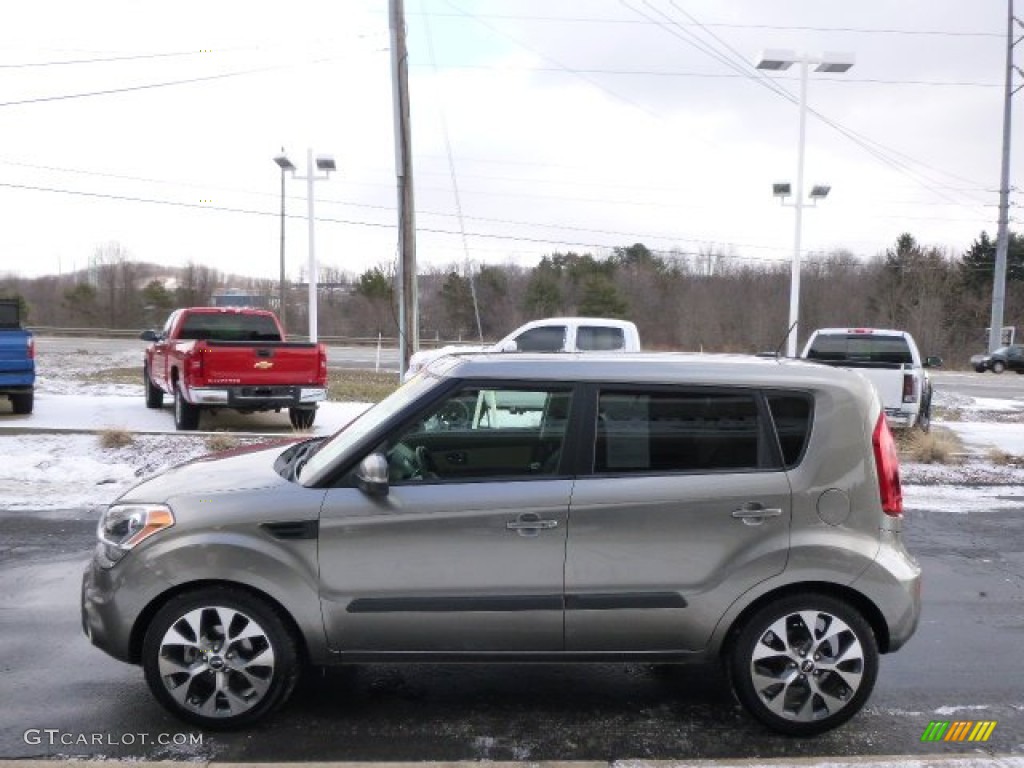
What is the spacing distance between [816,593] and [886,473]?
2.02 feet

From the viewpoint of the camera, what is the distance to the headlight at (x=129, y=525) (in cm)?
371

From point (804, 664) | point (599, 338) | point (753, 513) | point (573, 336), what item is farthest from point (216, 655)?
point (599, 338)

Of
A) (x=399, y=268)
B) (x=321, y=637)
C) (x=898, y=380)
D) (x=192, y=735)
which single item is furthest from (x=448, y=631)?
(x=399, y=268)

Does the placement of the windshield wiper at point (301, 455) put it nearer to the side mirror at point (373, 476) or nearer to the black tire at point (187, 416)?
the side mirror at point (373, 476)

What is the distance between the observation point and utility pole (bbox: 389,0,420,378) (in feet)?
48.6

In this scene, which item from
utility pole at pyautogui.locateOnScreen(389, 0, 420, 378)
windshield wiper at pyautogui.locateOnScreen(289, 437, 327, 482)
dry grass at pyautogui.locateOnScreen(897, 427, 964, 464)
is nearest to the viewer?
windshield wiper at pyautogui.locateOnScreen(289, 437, 327, 482)

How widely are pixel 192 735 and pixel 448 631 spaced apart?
3.81ft

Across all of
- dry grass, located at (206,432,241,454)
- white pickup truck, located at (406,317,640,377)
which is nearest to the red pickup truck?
dry grass, located at (206,432,241,454)

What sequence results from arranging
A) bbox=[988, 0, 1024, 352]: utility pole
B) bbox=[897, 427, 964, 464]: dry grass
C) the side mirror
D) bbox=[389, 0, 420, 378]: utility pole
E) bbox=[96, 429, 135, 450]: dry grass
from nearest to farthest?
the side mirror, bbox=[96, 429, 135, 450]: dry grass, bbox=[897, 427, 964, 464]: dry grass, bbox=[389, 0, 420, 378]: utility pole, bbox=[988, 0, 1024, 352]: utility pole

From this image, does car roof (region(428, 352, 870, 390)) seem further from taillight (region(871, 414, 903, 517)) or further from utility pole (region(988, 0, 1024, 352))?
utility pole (region(988, 0, 1024, 352))

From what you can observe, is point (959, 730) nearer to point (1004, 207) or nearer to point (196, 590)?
point (196, 590)

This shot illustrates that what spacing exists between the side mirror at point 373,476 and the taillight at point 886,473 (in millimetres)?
2145

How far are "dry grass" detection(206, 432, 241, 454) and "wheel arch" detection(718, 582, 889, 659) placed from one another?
8.06 m

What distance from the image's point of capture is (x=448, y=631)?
370 centimetres
